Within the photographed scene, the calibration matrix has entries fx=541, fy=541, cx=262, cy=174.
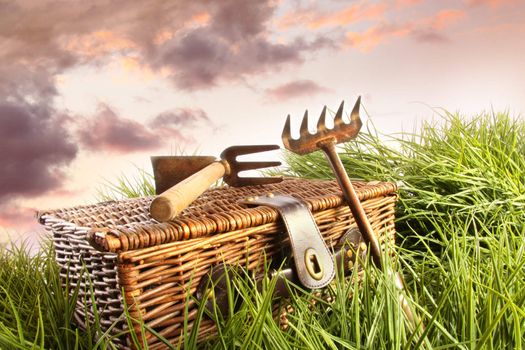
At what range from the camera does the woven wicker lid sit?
1.22m

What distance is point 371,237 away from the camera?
1635mm

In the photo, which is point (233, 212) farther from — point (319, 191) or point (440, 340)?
point (440, 340)

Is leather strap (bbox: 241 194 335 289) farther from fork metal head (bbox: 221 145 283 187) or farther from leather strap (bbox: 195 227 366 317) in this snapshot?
fork metal head (bbox: 221 145 283 187)

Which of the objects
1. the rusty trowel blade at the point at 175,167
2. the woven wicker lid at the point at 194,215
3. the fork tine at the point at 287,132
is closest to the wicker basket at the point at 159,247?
the woven wicker lid at the point at 194,215

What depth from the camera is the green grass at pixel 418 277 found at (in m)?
1.14

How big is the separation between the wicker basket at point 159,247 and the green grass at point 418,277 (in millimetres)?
87

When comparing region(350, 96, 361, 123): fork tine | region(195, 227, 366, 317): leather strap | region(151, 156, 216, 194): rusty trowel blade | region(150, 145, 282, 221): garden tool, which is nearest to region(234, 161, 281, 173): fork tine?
region(150, 145, 282, 221): garden tool

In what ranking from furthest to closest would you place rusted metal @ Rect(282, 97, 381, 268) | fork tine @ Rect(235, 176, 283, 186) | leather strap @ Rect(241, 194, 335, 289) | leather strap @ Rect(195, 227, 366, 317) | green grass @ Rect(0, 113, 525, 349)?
1. fork tine @ Rect(235, 176, 283, 186)
2. rusted metal @ Rect(282, 97, 381, 268)
3. leather strap @ Rect(241, 194, 335, 289)
4. leather strap @ Rect(195, 227, 366, 317)
5. green grass @ Rect(0, 113, 525, 349)

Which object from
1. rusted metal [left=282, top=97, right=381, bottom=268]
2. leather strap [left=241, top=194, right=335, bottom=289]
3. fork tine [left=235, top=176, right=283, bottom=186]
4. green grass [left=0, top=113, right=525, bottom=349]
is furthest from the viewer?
fork tine [left=235, top=176, right=283, bottom=186]

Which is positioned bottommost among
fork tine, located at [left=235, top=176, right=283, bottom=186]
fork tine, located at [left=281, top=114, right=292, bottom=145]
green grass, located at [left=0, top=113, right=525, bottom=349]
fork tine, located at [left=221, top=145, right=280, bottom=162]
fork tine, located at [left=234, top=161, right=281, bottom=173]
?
green grass, located at [left=0, top=113, right=525, bottom=349]

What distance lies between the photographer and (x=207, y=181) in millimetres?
1581

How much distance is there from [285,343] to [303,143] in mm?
919

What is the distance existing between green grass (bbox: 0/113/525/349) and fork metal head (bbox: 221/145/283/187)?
1.72 ft

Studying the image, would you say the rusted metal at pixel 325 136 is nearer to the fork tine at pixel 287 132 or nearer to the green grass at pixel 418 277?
the fork tine at pixel 287 132
